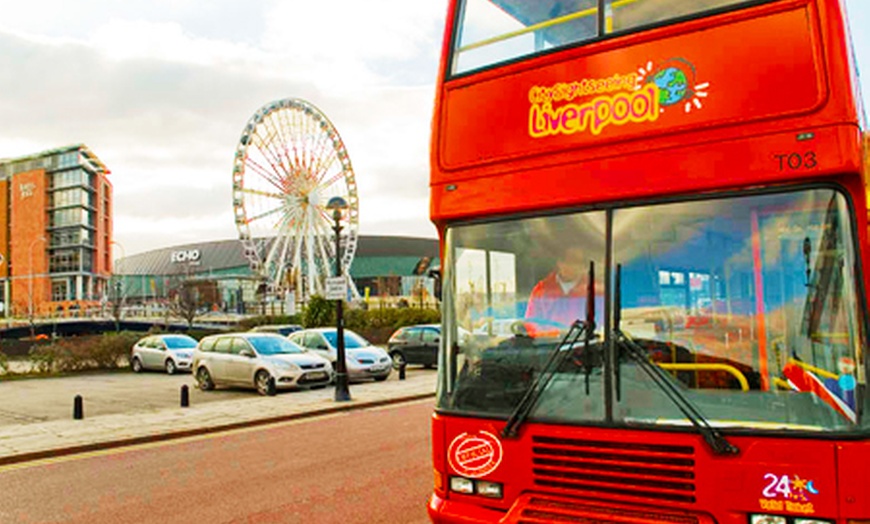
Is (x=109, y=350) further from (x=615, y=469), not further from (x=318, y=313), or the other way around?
(x=615, y=469)

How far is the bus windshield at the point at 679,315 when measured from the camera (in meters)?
3.74

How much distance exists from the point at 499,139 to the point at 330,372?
1472 centimetres

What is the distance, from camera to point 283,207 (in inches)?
1964

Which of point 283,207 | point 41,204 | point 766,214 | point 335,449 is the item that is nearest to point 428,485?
point 335,449

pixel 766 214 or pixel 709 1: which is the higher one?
pixel 709 1

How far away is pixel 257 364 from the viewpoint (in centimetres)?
1812

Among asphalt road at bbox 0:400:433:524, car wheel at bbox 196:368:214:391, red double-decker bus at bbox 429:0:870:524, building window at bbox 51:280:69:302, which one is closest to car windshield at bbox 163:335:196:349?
car wheel at bbox 196:368:214:391

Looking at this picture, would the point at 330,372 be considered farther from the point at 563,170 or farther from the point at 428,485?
the point at 563,170

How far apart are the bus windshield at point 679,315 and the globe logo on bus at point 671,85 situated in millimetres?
634

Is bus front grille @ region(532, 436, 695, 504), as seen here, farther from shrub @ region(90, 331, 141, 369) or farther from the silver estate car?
shrub @ region(90, 331, 141, 369)

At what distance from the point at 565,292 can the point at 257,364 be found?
14703mm

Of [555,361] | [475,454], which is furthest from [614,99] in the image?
[475,454]

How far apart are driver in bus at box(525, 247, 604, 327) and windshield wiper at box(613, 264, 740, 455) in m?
0.15

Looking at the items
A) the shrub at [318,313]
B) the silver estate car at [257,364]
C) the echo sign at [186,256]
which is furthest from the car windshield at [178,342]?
the echo sign at [186,256]
